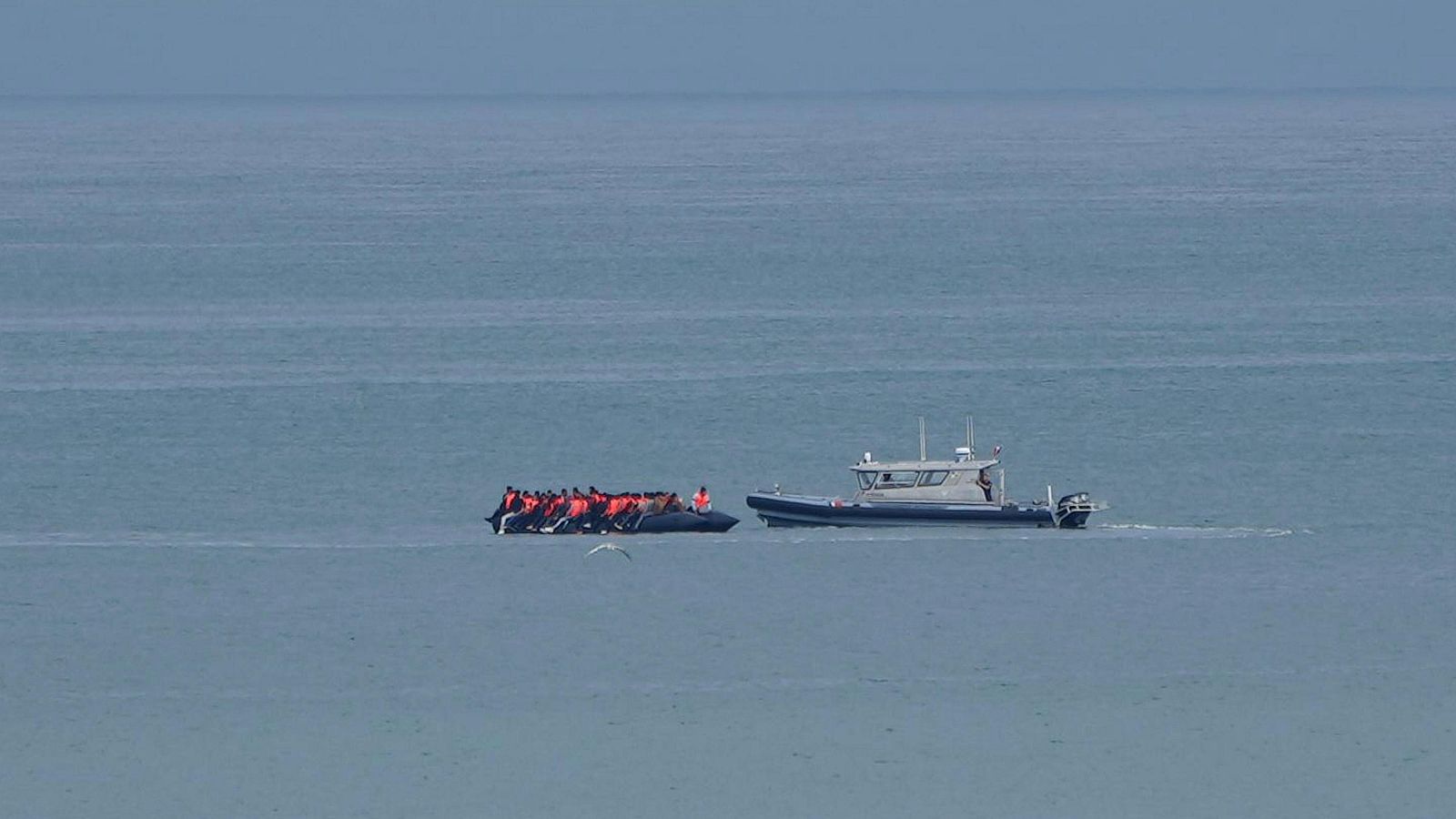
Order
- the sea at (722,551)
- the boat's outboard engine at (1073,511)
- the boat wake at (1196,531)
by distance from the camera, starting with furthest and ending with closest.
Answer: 1. the boat wake at (1196,531)
2. the boat's outboard engine at (1073,511)
3. the sea at (722,551)

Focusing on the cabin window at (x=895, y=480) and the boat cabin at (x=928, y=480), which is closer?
the boat cabin at (x=928, y=480)

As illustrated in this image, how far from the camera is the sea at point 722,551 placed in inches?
1157

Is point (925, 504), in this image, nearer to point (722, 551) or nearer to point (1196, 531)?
point (722, 551)

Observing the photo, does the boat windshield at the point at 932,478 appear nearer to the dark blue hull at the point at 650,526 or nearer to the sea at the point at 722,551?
the sea at the point at 722,551

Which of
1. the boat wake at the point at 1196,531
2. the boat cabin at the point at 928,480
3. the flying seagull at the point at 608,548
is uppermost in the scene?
the boat cabin at the point at 928,480

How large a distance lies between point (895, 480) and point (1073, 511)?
3.03 meters

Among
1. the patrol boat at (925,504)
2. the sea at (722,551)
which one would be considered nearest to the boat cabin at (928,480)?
the patrol boat at (925,504)

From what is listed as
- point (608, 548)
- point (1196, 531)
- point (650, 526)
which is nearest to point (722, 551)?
point (650, 526)

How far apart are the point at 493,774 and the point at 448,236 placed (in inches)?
3200

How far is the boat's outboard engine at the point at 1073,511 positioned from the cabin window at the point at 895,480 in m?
2.45

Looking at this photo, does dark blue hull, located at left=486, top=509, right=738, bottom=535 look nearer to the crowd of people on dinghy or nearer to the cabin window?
the crowd of people on dinghy

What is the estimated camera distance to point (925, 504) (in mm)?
41875

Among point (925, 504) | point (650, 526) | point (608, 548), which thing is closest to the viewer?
point (608, 548)

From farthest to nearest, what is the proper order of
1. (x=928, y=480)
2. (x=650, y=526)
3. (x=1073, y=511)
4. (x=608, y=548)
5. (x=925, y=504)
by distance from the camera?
1. (x=928, y=480)
2. (x=925, y=504)
3. (x=650, y=526)
4. (x=1073, y=511)
5. (x=608, y=548)
